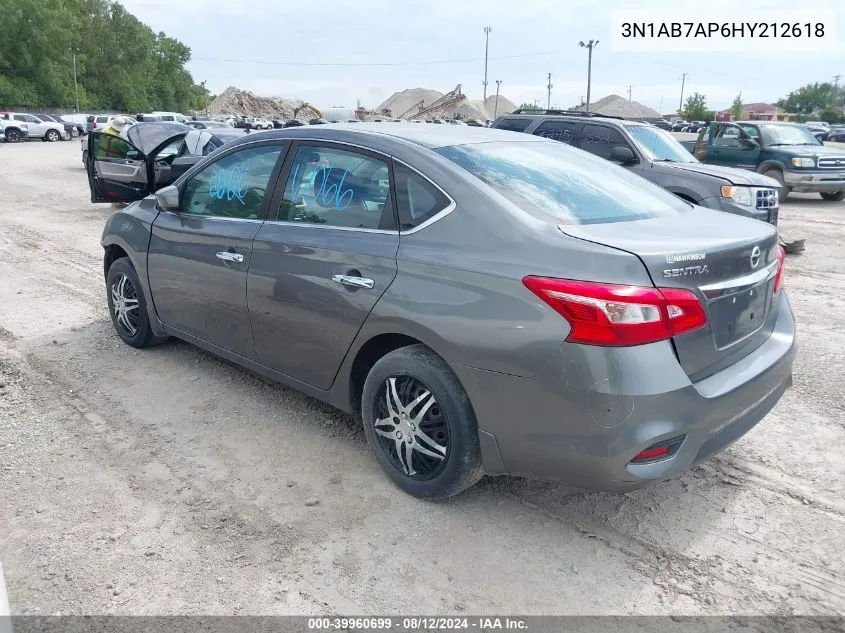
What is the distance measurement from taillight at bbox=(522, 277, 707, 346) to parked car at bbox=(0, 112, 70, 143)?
47.5m

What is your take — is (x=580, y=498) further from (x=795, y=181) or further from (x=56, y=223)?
(x=795, y=181)

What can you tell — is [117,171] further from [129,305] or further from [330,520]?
[330,520]

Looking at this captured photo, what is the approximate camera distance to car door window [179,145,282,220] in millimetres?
3975

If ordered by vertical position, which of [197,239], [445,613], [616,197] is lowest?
[445,613]

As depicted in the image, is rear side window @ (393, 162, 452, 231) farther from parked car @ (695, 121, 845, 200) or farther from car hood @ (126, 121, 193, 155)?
parked car @ (695, 121, 845, 200)

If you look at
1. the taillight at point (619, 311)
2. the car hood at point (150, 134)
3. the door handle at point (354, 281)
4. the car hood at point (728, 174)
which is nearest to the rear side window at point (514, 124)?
the car hood at point (728, 174)

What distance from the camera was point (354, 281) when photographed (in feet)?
10.7

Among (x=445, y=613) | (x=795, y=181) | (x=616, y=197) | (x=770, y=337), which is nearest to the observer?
(x=445, y=613)

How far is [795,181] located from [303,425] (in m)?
13.9

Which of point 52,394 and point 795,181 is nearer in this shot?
point 52,394

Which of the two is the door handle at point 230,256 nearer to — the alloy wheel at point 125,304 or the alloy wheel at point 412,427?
the alloy wheel at point 412,427

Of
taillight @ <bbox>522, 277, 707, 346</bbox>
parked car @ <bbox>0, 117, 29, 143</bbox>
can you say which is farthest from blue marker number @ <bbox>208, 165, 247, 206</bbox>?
parked car @ <bbox>0, 117, 29, 143</bbox>

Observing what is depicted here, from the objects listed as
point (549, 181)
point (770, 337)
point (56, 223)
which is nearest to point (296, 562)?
point (549, 181)

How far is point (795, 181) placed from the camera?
1454 cm
